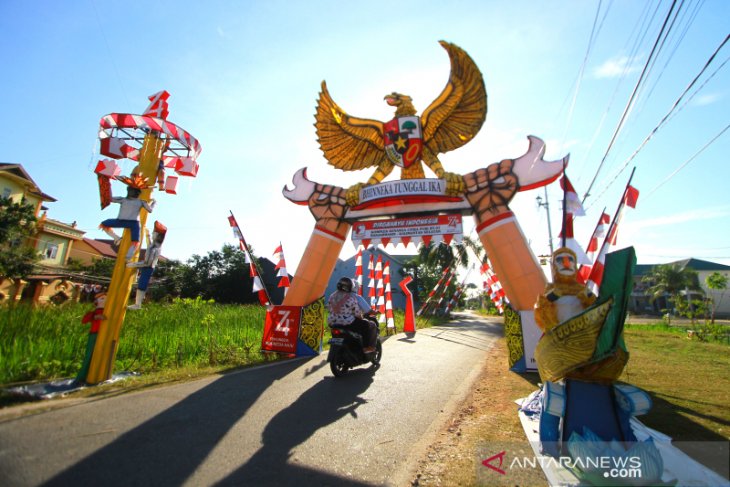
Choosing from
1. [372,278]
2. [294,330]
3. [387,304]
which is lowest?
[294,330]

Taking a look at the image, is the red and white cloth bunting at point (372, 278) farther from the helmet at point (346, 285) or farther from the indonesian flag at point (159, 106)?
the indonesian flag at point (159, 106)

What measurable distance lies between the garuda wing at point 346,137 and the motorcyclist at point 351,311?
3757 mm

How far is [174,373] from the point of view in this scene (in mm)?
5465

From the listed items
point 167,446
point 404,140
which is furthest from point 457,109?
point 167,446

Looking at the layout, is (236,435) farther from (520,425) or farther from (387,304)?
(387,304)

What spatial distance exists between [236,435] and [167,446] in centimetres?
59

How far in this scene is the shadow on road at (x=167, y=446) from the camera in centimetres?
238

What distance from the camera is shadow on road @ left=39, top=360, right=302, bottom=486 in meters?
2.38

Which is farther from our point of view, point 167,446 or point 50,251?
point 50,251

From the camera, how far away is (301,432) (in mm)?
3334

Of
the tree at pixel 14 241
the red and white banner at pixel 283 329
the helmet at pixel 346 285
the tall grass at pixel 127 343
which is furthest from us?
the tree at pixel 14 241

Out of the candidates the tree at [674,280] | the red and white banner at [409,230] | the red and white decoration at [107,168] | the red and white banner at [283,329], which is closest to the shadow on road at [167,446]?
the red and white banner at [283,329]

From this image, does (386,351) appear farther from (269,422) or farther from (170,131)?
(170,131)

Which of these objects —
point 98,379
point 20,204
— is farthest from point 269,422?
point 20,204
